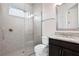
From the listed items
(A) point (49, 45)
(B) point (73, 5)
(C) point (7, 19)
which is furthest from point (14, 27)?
(B) point (73, 5)

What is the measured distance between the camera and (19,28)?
2562 mm

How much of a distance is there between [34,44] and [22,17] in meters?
0.78

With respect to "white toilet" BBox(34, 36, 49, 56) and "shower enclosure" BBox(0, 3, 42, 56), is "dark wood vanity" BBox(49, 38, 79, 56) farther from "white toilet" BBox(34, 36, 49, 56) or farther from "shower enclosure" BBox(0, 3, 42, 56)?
"shower enclosure" BBox(0, 3, 42, 56)

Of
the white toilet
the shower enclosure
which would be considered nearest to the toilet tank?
the white toilet

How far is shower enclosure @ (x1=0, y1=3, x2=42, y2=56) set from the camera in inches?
90.7

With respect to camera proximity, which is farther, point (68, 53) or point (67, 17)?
point (67, 17)

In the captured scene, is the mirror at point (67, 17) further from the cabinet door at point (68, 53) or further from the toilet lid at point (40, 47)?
the cabinet door at point (68, 53)

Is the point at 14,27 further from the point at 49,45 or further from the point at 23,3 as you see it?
the point at 49,45

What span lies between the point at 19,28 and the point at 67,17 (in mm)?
1234

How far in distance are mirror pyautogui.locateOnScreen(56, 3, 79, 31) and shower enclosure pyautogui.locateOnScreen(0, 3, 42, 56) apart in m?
0.49

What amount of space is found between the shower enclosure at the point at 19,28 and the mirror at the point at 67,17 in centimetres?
49

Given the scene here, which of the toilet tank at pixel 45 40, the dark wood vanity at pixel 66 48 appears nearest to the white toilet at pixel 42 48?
the toilet tank at pixel 45 40

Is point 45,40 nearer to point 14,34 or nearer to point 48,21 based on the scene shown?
point 48,21

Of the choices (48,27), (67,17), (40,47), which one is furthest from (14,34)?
(67,17)
